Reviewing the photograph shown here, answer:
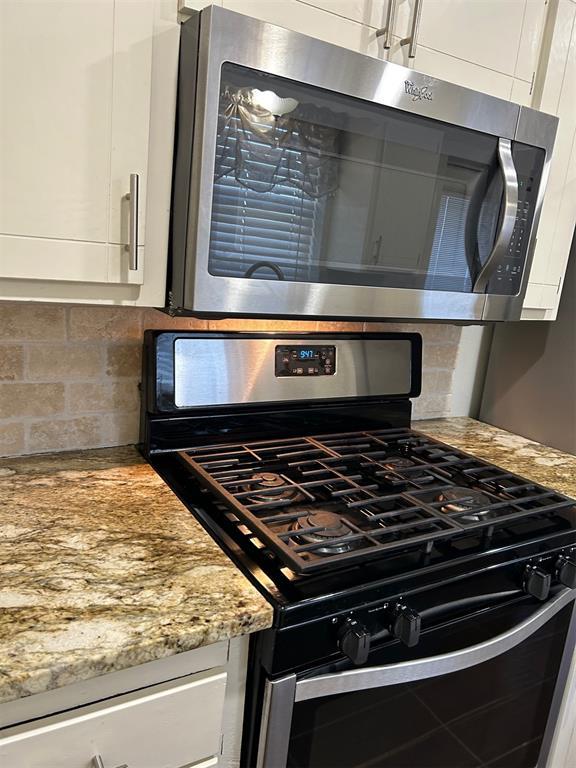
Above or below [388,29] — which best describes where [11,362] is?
below

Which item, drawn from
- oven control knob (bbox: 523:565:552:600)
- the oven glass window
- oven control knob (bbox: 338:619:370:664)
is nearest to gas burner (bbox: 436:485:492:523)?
oven control knob (bbox: 523:565:552:600)

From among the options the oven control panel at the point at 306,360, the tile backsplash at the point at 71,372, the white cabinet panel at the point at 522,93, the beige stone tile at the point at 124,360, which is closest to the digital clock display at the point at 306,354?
the oven control panel at the point at 306,360

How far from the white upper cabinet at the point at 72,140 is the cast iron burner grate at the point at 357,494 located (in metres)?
0.46

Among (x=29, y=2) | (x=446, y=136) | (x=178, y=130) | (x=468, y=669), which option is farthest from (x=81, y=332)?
(x=468, y=669)

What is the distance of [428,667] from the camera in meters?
0.96

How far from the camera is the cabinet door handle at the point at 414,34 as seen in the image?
42.3 inches

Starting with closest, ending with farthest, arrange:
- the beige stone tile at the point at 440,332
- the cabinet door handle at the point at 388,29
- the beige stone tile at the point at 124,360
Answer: the cabinet door handle at the point at 388,29, the beige stone tile at the point at 124,360, the beige stone tile at the point at 440,332

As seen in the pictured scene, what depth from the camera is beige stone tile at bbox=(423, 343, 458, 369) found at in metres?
1.77

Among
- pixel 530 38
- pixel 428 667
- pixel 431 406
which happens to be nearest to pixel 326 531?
pixel 428 667

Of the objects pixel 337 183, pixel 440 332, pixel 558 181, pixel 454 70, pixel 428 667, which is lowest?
pixel 428 667

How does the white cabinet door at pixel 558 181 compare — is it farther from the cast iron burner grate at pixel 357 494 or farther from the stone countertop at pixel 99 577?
the stone countertop at pixel 99 577

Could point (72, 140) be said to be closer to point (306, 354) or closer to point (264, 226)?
point (264, 226)

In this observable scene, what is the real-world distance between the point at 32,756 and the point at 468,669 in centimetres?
75

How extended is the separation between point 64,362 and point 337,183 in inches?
26.6
